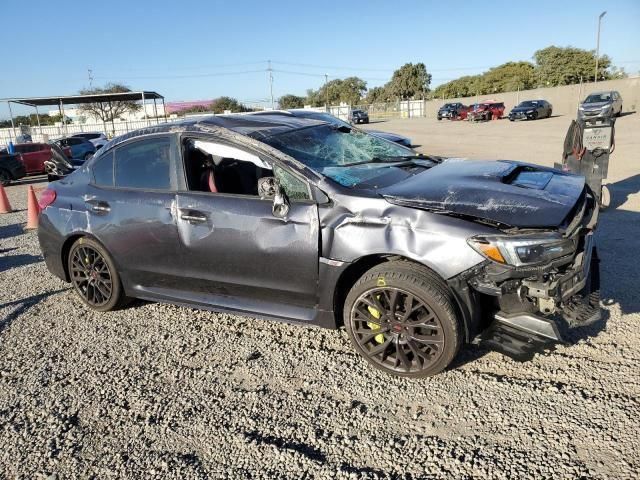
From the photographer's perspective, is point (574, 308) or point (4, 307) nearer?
point (574, 308)

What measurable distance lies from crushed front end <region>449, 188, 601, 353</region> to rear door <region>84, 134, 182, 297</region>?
2.28 m

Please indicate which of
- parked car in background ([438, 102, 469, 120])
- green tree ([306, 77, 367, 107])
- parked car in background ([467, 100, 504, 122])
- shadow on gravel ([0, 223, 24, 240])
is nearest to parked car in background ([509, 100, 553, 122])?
parked car in background ([467, 100, 504, 122])

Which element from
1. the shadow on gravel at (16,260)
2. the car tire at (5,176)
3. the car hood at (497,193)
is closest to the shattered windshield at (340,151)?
the car hood at (497,193)

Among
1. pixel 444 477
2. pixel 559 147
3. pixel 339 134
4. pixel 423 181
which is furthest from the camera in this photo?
pixel 559 147

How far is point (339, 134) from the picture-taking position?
4363 mm

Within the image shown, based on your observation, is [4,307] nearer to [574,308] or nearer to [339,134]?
[339,134]

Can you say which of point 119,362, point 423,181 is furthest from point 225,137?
point 119,362

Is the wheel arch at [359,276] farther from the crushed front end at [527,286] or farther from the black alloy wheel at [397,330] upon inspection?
the black alloy wheel at [397,330]

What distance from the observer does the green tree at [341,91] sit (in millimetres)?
102250

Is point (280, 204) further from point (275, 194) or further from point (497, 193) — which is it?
point (497, 193)

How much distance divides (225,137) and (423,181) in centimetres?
150

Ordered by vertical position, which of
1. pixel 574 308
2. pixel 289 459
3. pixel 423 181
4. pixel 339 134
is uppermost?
pixel 339 134

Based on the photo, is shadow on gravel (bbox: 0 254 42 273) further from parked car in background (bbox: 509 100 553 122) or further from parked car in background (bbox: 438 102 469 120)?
parked car in background (bbox: 438 102 469 120)

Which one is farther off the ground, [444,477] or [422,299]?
[422,299]
